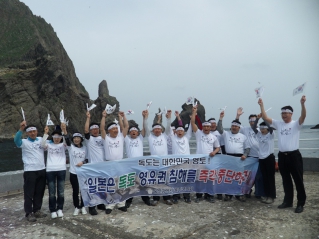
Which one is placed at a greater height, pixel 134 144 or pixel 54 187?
pixel 134 144

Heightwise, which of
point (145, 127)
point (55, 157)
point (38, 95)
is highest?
point (38, 95)

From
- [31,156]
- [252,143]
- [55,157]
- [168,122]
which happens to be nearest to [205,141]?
[168,122]

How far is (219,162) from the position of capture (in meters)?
7.05

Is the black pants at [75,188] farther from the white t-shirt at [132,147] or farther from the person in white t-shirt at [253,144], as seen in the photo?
the person in white t-shirt at [253,144]

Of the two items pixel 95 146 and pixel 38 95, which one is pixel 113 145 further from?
pixel 38 95

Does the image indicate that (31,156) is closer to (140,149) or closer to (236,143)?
(140,149)

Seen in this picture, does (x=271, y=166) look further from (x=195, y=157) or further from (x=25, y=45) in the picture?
(x=25, y=45)

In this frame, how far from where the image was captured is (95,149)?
6.37m

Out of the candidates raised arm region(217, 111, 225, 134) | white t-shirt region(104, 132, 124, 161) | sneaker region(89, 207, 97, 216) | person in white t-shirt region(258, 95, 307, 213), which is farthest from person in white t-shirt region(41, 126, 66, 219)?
person in white t-shirt region(258, 95, 307, 213)

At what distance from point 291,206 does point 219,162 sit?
186 centimetres

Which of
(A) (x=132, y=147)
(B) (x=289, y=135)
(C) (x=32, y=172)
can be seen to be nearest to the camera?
(C) (x=32, y=172)

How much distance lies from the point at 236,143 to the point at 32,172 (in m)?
4.83

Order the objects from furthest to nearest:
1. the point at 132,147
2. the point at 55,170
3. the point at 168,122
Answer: the point at 168,122, the point at 132,147, the point at 55,170

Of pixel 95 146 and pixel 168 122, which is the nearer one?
pixel 95 146
